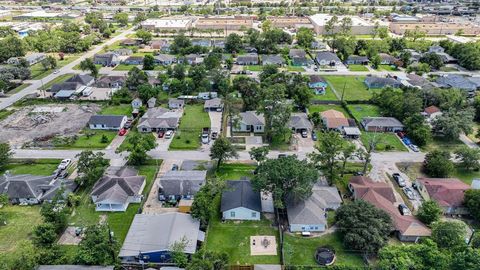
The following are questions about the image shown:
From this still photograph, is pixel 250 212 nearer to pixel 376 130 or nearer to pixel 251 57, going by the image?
pixel 376 130

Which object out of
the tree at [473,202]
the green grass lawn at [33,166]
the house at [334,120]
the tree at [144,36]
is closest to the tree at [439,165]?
the tree at [473,202]

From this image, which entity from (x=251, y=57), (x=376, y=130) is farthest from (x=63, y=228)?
(x=251, y=57)

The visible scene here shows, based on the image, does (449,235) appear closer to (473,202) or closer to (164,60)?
(473,202)

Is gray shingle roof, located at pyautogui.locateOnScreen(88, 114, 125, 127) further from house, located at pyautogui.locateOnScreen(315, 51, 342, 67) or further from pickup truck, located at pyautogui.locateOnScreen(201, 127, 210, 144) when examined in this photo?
house, located at pyautogui.locateOnScreen(315, 51, 342, 67)

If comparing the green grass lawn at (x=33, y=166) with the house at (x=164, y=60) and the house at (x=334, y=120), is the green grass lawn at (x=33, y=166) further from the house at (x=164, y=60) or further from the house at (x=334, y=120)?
the house at (x=164, y=60)

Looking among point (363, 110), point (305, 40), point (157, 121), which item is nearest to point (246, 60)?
point (305, 40)

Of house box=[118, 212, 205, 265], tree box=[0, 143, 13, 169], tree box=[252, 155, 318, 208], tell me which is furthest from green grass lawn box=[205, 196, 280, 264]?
tree box=[0, 143, 13, 169]
